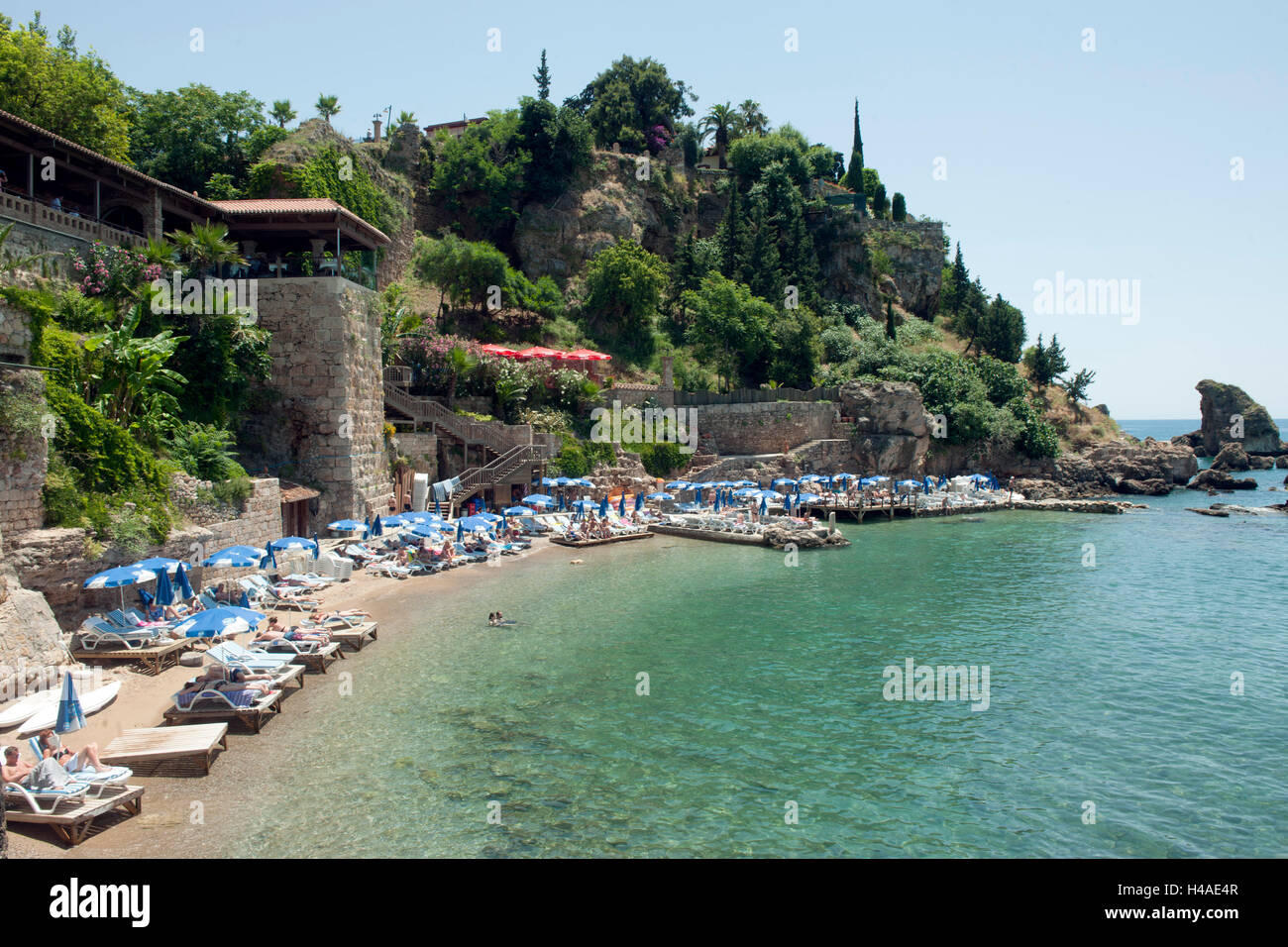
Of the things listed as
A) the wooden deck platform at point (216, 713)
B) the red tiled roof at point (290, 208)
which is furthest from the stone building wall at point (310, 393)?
the wooden deck platform at point (216, 713)

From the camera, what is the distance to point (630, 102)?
61406 mm

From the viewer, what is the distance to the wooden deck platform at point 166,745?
1125cm

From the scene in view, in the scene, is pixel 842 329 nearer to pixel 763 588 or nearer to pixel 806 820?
pixel 763 588

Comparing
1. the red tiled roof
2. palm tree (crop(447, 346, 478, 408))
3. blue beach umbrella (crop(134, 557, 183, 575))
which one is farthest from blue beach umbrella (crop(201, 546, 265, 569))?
palm tree (crop(447, 346, 478, 408))

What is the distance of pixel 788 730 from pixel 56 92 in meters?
32.2

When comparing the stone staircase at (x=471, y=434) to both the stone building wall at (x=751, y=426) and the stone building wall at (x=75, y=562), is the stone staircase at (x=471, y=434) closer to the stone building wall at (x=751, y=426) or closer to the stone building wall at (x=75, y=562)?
the stone building wall at (x=75, y=562)

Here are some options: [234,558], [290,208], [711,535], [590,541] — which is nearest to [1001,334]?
[711,535]

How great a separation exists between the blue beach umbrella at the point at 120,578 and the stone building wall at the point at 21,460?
155cm

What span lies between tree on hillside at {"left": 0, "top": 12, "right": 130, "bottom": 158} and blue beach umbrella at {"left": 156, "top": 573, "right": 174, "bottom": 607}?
67.5 ft

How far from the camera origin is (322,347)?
87.1 feet
